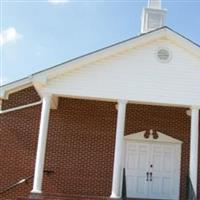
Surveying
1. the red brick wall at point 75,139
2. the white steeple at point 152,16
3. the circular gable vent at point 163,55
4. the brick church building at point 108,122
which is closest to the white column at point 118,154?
the brick church building at point 108,122

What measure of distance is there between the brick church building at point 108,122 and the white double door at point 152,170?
3 cm

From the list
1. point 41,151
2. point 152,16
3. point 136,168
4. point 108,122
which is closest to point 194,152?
point 136,168

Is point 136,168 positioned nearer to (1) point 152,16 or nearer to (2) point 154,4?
(1) point 152,16

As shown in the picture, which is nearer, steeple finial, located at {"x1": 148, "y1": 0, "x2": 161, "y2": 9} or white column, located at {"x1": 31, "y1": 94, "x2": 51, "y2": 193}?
white column, located at {"x1": 31, "y1": 94, "x2": 51, "y2": 193}

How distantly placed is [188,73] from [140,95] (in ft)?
5.49

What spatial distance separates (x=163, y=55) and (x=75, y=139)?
13.6 feet

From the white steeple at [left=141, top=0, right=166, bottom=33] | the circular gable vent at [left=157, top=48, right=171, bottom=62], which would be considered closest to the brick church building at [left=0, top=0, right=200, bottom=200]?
the circular gable vent at [left=157, top=48, right=171, bottom=62]

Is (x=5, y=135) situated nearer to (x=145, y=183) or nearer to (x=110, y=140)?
(x=110, y=140)

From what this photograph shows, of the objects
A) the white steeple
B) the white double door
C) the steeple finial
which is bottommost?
the white double door

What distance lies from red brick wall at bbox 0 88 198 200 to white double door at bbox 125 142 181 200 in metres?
0.35

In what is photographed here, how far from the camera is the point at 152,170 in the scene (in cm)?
1535

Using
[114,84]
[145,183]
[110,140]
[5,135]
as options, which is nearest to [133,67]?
[114,84]

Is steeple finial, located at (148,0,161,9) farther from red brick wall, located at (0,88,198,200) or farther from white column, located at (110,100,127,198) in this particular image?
white column, located at (110,100,127,198)

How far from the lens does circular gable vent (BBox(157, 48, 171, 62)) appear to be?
13996 mm
